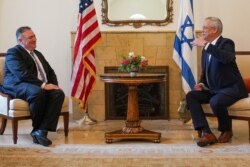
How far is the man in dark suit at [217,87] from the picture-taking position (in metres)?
4.20

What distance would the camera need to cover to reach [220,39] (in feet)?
14.4

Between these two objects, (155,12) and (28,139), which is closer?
(28,139)

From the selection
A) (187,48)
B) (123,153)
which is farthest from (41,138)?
(187,48)

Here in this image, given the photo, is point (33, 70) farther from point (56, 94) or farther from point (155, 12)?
point (155, 12)

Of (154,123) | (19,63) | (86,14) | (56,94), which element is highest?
(86,14)

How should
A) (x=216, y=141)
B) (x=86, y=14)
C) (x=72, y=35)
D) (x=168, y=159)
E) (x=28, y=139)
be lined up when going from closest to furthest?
(x=168, y=159) < (x=216, y=141) < (x=28, y=139) < (x=86, y=14) < (x=72, y=35)

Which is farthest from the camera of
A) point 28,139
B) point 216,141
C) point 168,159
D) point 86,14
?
point 86,14

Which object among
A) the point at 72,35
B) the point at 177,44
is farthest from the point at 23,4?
the point at 177,44

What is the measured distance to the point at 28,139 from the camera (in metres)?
4.57

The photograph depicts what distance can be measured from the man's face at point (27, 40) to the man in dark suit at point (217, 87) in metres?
1.70

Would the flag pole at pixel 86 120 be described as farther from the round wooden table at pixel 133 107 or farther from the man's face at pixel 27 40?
the man's face at pixel 27 40

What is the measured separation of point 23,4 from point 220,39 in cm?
305

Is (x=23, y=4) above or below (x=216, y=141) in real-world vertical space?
above

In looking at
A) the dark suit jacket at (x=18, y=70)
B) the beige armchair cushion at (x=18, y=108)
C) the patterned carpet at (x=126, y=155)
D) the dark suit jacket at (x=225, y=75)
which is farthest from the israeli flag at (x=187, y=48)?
the beige armchair cushion at (x=18, y=108)
